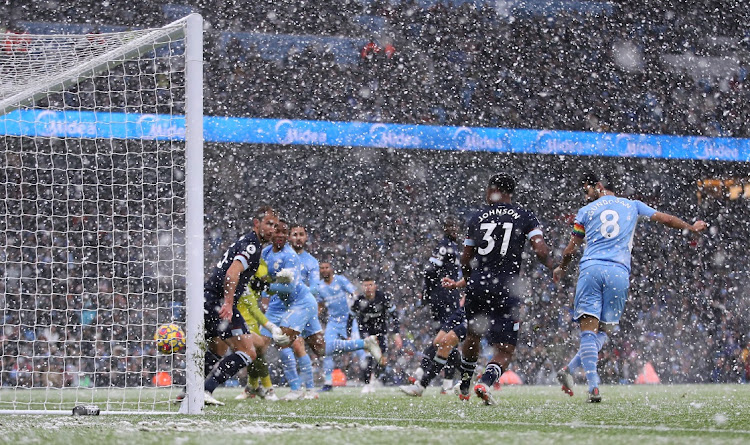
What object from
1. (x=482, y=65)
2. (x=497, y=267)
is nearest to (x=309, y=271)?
(x=497, y=267)

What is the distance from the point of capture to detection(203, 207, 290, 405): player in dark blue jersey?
7.16 metres

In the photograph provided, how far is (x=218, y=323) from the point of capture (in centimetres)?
743

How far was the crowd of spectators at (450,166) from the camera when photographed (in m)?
16.9

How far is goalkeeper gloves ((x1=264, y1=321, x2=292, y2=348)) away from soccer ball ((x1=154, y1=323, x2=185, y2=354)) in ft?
4.86

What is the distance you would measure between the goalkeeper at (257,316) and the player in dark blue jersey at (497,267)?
213 cm

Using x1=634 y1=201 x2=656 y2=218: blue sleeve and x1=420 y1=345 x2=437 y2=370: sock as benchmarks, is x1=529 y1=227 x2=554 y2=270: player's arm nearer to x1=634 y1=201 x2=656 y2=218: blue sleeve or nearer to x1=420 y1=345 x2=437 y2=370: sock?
x1=634 y1=201 x2=656 y2=218: blue sleeve

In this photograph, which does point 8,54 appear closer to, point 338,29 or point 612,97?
point 338,29

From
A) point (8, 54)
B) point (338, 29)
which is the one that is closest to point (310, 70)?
point (338, 29)

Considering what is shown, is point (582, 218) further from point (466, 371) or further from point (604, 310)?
point (466, 371)

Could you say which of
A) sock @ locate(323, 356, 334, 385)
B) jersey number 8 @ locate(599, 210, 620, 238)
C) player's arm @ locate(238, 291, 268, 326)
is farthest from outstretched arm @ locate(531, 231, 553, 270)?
sock @ locate(323, 356, 334, 385)

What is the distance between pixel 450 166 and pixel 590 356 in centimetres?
1154

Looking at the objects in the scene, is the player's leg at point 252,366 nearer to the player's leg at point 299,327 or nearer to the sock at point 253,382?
the sock at point 253,382

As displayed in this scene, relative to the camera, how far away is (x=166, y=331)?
23.0ft

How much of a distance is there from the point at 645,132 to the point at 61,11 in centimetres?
1096
